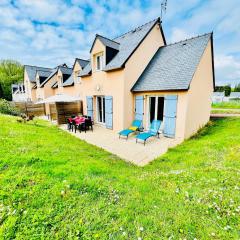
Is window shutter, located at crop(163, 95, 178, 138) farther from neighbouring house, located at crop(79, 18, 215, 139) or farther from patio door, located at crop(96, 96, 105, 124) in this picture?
patio door, located at crop(96, 96, 105, 124)

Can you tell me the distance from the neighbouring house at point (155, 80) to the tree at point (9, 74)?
35026mm

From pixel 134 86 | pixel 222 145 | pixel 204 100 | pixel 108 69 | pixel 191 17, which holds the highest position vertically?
pixel 191 17

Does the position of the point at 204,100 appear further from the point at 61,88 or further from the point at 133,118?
the point at 61,88

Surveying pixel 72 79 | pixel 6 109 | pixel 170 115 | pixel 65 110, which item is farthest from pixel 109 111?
pixel 6 109

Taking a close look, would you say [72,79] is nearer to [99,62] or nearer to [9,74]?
[99,62]

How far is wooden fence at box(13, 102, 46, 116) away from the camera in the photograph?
1708 cm

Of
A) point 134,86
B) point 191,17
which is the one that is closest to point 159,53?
point 191,17

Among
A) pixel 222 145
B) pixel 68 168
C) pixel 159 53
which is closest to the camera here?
pixel 68 168

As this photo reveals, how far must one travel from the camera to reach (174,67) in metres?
9.07

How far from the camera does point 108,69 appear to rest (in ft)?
32.5

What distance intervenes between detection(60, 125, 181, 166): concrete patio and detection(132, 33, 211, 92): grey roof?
316cm

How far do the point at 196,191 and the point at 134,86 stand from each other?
25.7ft

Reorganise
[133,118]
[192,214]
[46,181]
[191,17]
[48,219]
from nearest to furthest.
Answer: [48,219]
[192,214]
[46,181]
[191,17]
[133,118]

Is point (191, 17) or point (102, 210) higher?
point (191, 17)
